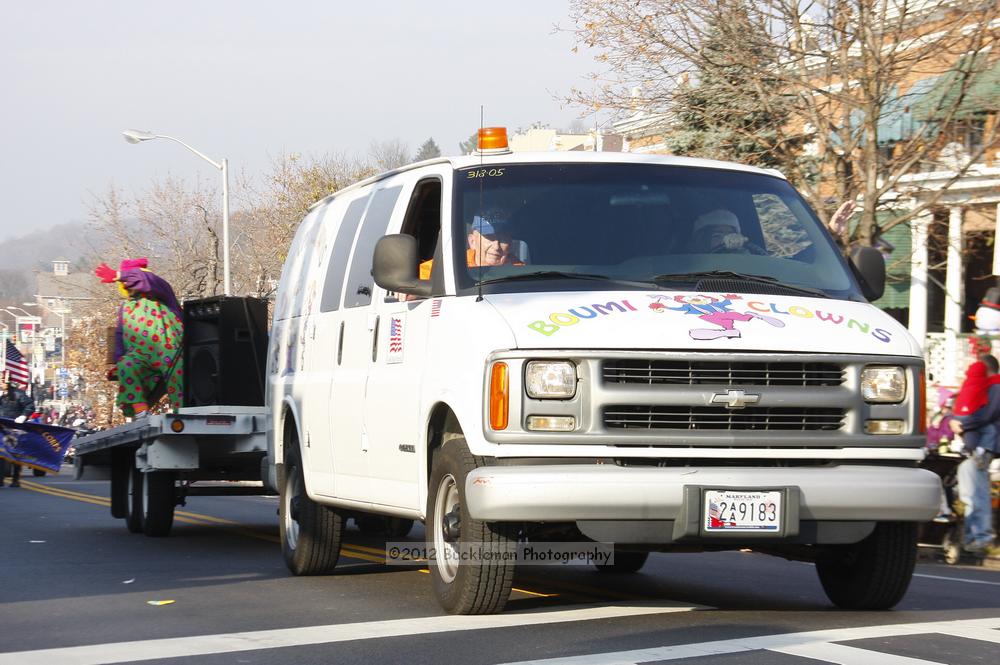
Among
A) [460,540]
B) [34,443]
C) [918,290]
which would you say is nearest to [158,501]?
[460,540]

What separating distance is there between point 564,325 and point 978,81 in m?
14.4

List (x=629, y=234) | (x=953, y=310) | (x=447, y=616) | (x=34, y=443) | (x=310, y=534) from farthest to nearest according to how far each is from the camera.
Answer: (x=953, y=310) < (x=34, y=443) < (x=310, y=534) < (x=629, y=234) < (x=447, y=616)

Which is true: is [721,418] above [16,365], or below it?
above

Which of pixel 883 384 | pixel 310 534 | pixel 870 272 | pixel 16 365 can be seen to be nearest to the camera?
pixel 883 384

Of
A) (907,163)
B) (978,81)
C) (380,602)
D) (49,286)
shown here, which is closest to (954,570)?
(380,602)

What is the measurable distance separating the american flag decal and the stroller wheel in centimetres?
623

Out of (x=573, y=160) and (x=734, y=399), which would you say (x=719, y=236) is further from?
(x=734, y=399)

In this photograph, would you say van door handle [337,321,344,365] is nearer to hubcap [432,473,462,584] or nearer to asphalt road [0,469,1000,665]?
asphalt road [0,469,1000,665]

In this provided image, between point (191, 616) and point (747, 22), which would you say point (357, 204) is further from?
point (747, 22)

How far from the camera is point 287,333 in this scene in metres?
11.1

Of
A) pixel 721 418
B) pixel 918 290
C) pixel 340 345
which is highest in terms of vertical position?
pixel 918 290

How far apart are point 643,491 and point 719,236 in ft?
6.28

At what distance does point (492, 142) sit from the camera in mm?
8500

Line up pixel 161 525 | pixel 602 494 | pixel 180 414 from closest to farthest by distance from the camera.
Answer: pixel 602 494
pixel 180 414
pixel 161 525
